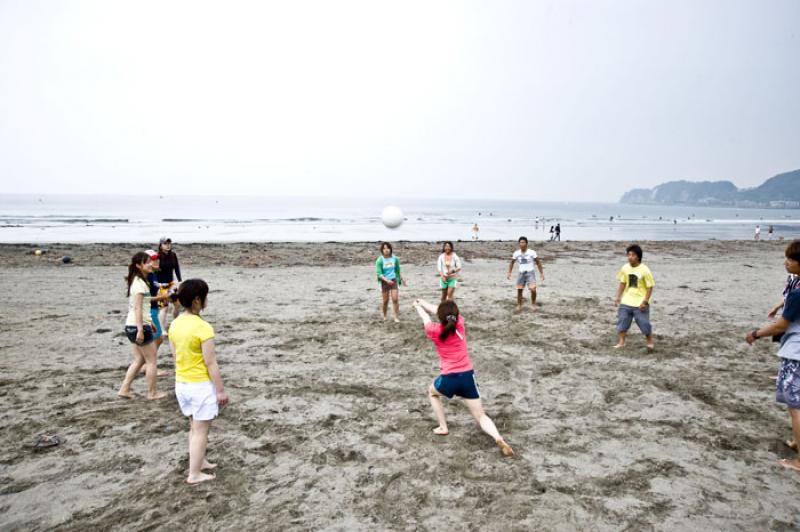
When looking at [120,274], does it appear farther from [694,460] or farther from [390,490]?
[694,460]

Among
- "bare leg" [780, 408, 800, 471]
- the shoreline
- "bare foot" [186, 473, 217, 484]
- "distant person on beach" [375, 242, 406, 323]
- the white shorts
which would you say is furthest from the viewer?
the shoreline

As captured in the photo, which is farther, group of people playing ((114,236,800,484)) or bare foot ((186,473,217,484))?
bare foot ((186,473,217,484))

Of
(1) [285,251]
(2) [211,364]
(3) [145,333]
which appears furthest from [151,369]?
(1) [285,251]

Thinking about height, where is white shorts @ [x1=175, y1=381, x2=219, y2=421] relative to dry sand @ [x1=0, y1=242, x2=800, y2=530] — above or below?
above

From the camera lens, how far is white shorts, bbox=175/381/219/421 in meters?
3.59

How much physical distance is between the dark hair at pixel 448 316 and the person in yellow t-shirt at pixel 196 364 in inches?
74.0

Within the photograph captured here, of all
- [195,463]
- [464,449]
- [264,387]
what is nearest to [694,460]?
[464,449]

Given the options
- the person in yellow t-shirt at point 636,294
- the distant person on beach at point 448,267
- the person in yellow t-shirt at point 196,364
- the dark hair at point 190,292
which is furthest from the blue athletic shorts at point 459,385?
the distant person on beach at point 448,267

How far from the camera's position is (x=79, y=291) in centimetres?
1227

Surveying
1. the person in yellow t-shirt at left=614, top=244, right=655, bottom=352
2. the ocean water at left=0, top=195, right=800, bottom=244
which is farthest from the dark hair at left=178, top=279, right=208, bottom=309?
the ocean water at left=0, top=195, right=800, bottom=244

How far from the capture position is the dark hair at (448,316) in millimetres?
4105

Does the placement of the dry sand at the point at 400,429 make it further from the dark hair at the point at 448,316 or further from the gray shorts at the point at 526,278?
the dark hair at the point at 448,316

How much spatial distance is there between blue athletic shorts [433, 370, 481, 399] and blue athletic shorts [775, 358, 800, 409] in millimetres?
2560

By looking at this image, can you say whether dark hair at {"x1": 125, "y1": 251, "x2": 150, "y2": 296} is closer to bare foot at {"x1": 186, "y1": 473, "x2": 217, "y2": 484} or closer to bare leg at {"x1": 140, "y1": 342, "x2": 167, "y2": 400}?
bare leg at {"x1": 140, "y1": 342, "x2": 167, "y2": 400}
